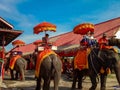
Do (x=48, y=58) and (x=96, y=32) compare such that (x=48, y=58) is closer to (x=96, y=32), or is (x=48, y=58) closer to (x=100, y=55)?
(x=100, y=55)

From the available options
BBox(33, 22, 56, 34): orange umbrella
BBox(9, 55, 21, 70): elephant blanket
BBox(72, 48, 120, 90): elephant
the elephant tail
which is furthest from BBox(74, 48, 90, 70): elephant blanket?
BBox(9, 55, 21, 70): elephant blanket

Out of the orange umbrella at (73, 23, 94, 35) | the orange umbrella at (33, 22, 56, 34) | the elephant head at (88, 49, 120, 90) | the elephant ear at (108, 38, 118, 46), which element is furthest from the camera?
the orange umbrella at (73, 23, 94, 35)

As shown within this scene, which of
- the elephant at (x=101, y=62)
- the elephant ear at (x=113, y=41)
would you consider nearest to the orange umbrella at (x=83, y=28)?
the elephant at (x=101, y=62)

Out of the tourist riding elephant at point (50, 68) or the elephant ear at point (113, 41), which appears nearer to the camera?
the tourist riding elephant at point (50, 68)

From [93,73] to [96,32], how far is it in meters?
11.5

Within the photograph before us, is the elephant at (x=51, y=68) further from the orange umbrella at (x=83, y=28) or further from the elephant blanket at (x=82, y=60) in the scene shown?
the orange umbrella at (x=83, y=28)

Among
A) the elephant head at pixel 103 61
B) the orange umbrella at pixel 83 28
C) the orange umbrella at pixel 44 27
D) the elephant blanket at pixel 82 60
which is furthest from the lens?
the orange umbrella at pixel 83 28

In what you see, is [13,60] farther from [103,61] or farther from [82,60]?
[103,61]

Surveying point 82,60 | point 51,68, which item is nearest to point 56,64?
point 51,68

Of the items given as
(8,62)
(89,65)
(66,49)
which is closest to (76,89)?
(89,65)

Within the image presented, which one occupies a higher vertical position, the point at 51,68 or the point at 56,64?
the point at 56,64

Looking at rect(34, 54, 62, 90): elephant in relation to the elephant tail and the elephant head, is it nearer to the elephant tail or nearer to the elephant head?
the elephant tail

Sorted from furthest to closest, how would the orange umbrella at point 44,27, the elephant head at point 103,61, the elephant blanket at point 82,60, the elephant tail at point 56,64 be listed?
the elephant blanket at point 82,60 < the orange umbrella at point 44,27 < the elephant head at point 103,61 < the elephant tail at point 56,64

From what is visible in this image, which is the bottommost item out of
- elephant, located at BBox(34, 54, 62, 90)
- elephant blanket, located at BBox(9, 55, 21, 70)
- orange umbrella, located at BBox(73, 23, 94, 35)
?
elephant, located at BBox(34, 54, 62, 90)
